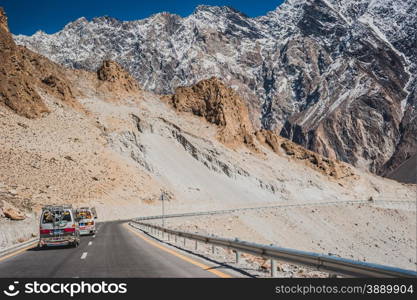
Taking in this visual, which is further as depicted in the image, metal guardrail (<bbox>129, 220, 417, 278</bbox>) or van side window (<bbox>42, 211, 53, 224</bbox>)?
van side window (<bbox>42, 211, 53, 224</bbox>)

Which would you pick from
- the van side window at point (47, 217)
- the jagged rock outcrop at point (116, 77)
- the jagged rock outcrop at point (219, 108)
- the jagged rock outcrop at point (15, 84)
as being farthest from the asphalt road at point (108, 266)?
the jagged rock outcrop at point (116, 77)

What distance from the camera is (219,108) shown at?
130875mm

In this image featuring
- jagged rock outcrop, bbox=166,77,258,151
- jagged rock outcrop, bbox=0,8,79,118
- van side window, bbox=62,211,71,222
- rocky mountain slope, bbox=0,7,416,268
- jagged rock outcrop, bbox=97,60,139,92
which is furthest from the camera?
jagged rock outcrop, bbox=166,77,258,151

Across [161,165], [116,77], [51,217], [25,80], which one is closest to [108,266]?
[51,217]

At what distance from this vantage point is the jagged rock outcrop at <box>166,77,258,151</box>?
12597 centimetres

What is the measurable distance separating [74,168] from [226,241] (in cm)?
6220

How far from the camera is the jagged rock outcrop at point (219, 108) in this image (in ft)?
413

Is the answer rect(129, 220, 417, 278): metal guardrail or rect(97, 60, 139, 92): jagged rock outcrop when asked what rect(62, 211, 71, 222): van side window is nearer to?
rect(129, 220, 417, 278): metal guardrail

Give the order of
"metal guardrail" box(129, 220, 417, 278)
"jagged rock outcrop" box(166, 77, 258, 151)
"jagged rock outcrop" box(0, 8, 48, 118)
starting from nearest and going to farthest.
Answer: "metal guardrail" box(129, 220, 417, 278) < "jagged rock outcrop" box(0, 8, 48, 118) < "jagged rock outcrop" box(166, 77, 258, 151)

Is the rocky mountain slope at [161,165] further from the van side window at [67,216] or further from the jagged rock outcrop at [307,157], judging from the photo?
the van side window at [67,216]

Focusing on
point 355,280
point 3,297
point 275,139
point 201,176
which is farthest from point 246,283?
point 275,139

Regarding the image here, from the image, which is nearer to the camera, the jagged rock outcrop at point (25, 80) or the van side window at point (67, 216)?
the van side window at point (67, 216)

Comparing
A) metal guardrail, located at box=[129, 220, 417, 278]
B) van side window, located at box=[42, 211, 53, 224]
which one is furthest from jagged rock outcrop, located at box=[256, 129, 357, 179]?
metal guardrail, located at box=[129, 220, 417, 278]

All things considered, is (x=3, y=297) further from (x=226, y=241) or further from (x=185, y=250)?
(x=185, y=250)
